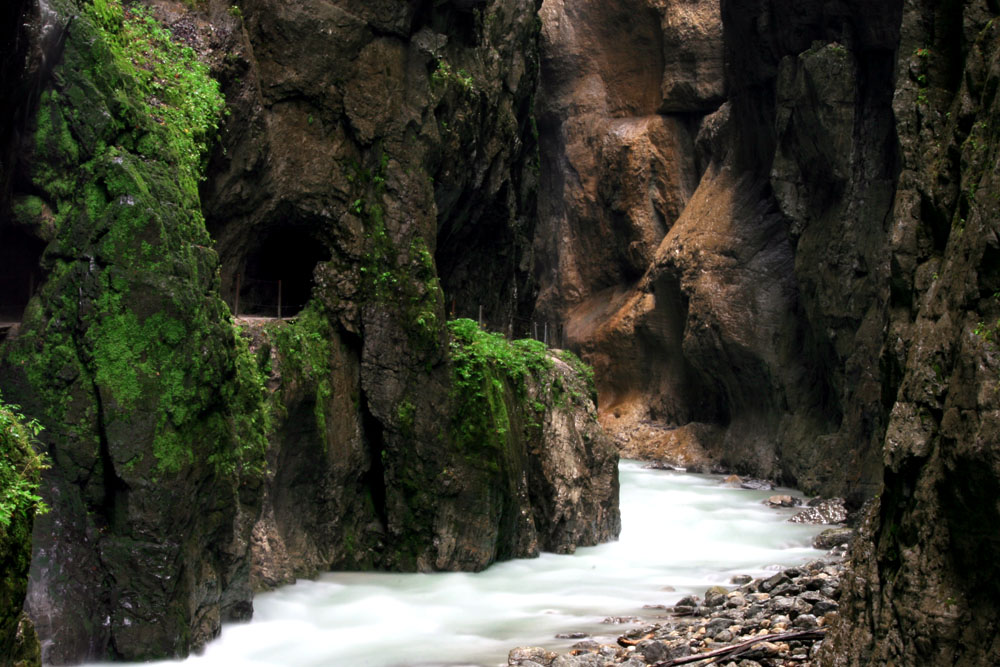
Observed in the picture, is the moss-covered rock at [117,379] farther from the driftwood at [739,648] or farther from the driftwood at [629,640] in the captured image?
the driftwood at [739,648]

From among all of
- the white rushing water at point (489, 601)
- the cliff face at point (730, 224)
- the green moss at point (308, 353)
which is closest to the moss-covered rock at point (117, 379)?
the white rushing water at point (489, 601)

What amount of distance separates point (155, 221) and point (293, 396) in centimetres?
429

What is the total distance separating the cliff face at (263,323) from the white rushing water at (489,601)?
0.47 m

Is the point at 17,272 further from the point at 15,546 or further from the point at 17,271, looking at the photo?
the point at 15,546

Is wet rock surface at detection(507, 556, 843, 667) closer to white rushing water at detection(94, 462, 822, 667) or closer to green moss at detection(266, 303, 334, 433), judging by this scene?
white rushing water at detection(94, 462, 822, 667)

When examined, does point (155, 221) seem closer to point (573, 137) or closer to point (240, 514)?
point (240, 514)

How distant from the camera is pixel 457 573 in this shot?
50.3 feet

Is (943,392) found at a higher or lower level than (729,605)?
higher

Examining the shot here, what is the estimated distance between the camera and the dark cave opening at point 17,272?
10.7m

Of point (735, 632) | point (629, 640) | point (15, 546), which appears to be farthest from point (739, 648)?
point (15, 546)

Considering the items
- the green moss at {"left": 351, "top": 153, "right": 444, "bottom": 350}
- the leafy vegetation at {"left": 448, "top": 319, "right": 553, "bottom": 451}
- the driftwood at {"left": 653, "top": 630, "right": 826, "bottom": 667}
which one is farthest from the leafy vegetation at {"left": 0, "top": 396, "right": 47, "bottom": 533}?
the leafy vegetation at {"left": 448, "top": 319, "right": 553, "bottom": 451}

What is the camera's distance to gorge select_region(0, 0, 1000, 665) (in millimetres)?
7625

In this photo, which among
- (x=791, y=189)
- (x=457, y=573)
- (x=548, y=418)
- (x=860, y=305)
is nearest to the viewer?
(x=457, y=573)

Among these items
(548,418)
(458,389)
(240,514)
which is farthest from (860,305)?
(240,514)
